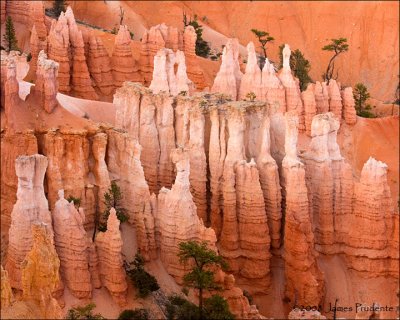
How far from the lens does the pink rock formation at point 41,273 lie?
23.7 meters

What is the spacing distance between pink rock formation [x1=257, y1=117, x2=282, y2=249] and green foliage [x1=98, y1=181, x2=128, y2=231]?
6119 mm

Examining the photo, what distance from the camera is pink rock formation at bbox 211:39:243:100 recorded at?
4922 cm

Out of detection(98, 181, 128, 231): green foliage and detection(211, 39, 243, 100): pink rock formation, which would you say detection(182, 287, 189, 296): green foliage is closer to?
detection(98, 181, 128, 231): green foliage

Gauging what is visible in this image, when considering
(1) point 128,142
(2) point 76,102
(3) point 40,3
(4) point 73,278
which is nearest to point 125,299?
(4) point 73,278

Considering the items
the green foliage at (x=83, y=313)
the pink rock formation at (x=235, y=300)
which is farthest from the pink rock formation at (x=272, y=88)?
the green foliage at (x=83, y=313)

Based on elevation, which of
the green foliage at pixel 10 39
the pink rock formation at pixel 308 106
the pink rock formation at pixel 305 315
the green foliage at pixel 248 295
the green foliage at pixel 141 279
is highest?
the green foliage at pixel 10 39

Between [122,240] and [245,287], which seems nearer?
[122,240]

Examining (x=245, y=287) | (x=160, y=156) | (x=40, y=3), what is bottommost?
(x=245, y=287)

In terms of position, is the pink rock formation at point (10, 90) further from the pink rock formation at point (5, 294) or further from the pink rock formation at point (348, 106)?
the pink rock formation at point (348, 106)

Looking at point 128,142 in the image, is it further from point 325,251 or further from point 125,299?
point 325,251

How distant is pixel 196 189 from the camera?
34.8m

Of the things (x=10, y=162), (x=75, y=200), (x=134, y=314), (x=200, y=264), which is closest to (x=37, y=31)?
(x=10, y=162)

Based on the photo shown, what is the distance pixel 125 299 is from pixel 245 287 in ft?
23.8

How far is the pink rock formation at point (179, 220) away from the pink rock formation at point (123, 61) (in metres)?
24.4
